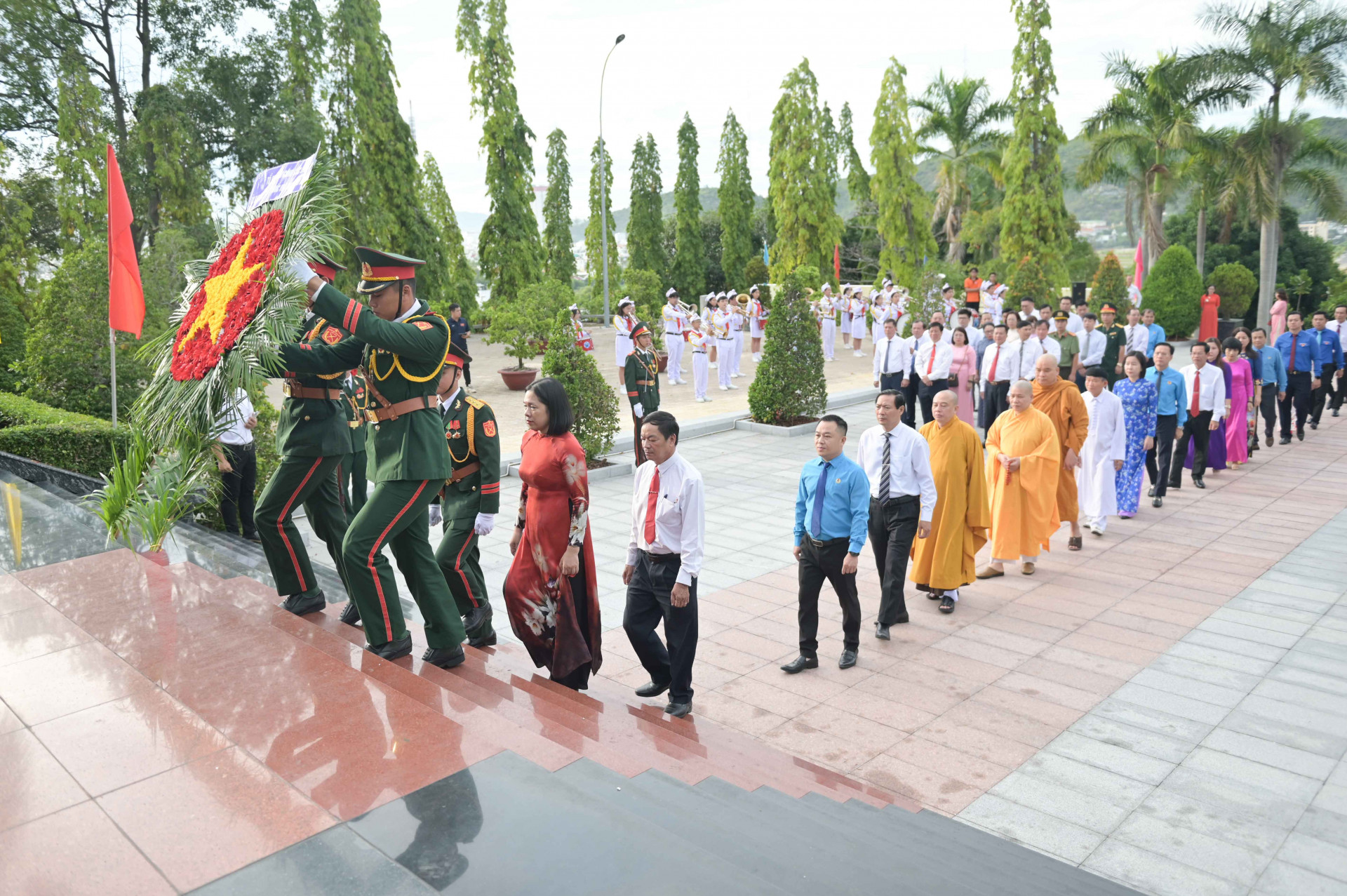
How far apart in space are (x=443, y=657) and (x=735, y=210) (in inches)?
1583

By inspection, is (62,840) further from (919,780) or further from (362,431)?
(919,780)

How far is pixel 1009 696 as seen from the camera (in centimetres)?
551

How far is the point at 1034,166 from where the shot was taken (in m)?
29.6

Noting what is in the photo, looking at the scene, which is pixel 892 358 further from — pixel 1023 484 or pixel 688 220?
pixel 688 220

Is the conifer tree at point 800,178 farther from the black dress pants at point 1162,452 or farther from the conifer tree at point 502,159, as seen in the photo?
the black dress pants at point 1162,452

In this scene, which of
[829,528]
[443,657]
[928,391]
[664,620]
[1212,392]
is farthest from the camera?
[928,391]

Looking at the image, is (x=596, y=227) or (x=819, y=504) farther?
(x=596, y=227)

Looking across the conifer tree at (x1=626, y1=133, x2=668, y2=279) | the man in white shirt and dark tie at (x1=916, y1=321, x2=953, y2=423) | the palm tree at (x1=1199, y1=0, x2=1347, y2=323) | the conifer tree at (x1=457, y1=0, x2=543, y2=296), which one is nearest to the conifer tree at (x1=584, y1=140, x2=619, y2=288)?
the conifer tree at (x1=626, y1=133, x2=668, y2=279)

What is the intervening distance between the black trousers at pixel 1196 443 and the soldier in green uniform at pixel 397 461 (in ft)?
28.8

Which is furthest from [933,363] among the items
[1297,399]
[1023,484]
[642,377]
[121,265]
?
[121,265]

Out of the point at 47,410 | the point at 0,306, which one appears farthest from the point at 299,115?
the point at 47,410

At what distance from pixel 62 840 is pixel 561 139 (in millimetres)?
43853

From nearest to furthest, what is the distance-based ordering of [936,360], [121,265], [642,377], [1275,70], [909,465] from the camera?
1. [909,465]
2. [121,265]
3. [642,377]
4. [936,360]
5. [1275,70]

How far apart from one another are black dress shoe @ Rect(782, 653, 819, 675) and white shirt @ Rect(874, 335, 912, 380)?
832cm
